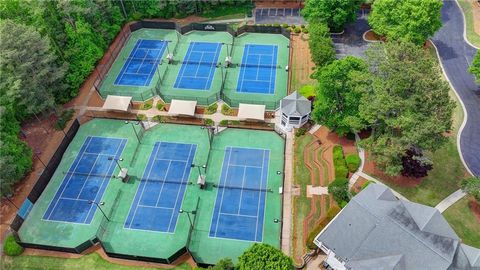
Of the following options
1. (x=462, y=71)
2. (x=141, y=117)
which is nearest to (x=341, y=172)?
(x=141, y=117)

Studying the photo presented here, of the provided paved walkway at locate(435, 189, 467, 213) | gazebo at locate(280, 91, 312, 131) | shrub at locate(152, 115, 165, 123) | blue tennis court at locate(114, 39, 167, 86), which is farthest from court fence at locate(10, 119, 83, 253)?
paved walkway at locate(435, 189, 467, 213)

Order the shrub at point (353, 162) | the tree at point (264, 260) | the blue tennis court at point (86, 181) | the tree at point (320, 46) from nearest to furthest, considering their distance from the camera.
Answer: the tree at point (264, 260) < the blue tennis court at point (86, 181) < the shrub at point (353, 162) < the tree at point (320, 46)

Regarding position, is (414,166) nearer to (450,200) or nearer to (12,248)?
(450,200)

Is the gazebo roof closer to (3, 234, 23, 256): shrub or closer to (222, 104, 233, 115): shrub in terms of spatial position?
(222, 104, 233, 115): shrub

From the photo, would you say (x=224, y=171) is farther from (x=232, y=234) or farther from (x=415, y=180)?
(x=415, y=180)

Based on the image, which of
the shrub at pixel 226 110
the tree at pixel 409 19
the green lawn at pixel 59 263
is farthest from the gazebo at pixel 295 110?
the green lawn at pixel 59 263

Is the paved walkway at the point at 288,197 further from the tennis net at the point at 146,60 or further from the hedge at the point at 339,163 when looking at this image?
the tennis net at the point at 146,60

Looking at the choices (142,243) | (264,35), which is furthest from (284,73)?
(142,243)
